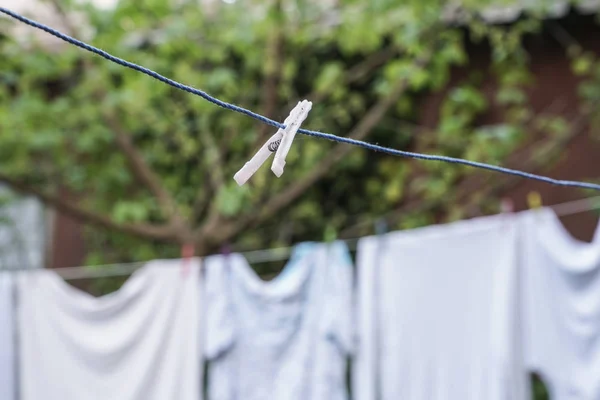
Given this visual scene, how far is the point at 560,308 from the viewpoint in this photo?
11.3ft

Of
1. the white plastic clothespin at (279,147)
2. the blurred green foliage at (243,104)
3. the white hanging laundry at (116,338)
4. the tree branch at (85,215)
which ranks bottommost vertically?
the white hanging laundry at (116,338)

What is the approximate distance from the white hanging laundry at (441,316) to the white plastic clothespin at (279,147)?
177cm

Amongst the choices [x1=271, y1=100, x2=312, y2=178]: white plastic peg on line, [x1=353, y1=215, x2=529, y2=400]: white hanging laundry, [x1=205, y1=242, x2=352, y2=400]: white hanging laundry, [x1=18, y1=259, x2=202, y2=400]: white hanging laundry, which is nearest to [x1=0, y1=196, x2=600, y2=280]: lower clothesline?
[x1=18, y1=259, x2=202, y2=400]: white hanging laundry

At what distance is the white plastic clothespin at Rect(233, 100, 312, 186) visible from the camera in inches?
78.5

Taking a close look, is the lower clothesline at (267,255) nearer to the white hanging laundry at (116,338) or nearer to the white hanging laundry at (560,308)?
→ the white hanging laundry at (116,338)

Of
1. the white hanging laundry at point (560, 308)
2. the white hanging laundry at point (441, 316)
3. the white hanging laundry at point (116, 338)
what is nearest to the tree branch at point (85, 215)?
the white hanging laundry at point (116, 338)

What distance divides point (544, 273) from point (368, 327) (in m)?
0.82

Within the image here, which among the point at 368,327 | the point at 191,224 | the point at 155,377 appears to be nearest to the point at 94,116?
the point at 191,224

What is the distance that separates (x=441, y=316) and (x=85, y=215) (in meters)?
2.20

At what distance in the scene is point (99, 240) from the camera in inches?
255

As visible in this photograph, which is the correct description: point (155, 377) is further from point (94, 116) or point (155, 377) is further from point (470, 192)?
point (470, 192)

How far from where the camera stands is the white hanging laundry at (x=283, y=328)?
388 cm

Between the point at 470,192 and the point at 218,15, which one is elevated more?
the point at 218,15

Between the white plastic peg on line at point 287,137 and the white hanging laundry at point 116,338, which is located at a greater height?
the white plastic peg on line at point 287,137
